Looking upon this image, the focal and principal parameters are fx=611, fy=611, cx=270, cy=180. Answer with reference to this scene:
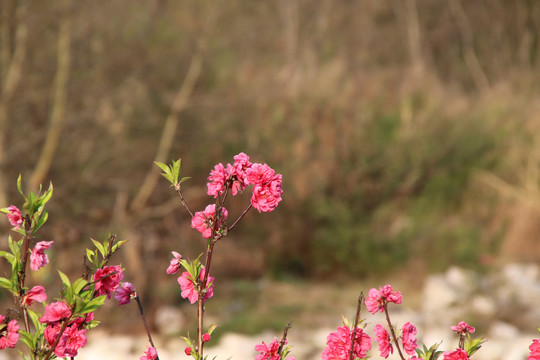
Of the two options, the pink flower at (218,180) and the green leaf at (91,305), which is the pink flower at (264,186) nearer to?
the pink flower at (218,180)

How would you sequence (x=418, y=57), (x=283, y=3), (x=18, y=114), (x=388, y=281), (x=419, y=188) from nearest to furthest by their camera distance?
(x=18, y=114), (x=388, y=281), (x=419, y=188), (x=283, y=3), (x=418, y=57)

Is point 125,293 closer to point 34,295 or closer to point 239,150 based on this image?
point 34,295

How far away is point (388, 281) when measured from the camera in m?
6.66

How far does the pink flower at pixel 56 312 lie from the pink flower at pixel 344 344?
53 centimetres

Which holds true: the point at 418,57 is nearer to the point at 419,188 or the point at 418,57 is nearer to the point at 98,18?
the point at 419,188

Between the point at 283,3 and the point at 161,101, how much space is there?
560cm

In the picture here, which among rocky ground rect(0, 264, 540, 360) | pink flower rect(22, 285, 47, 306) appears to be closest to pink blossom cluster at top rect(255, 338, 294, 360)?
pink flower rect(22, 285, 47, 306)

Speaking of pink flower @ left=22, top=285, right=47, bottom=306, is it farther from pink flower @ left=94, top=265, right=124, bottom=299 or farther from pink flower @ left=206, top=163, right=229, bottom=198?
pink flower @ left=206, top=163, right=229, bottom=198

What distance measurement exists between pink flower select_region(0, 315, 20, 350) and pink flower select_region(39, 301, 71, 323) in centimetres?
13

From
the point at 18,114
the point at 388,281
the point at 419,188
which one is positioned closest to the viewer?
the point at 18,114

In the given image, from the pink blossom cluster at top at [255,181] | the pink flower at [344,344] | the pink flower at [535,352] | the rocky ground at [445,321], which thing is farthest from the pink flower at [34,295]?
the rocky ground at [445,321]

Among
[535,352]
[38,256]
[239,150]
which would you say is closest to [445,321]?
[239,150]

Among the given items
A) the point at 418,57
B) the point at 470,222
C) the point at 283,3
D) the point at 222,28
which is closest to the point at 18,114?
the point at 222,28

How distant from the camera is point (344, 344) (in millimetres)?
1269
